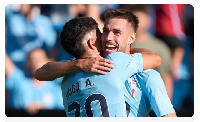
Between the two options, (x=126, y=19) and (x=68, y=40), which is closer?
(x=68, y=40)

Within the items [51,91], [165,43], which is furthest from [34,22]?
[165,43]

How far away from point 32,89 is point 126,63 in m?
4.65

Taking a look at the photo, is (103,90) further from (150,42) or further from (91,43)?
(150,42)

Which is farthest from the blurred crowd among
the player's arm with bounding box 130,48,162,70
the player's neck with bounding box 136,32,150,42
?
the player's arm with bounding box 130,48,162,70

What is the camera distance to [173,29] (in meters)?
7.85

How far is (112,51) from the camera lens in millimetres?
4012

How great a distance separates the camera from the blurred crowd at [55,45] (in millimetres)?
7793

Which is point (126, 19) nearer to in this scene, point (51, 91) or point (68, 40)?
point (68, 40)

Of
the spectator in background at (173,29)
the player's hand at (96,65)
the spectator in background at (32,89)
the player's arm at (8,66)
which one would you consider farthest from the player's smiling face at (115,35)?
the player's arm at (8,66)

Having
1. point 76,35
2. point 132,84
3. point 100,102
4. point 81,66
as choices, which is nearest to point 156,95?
point 132,84

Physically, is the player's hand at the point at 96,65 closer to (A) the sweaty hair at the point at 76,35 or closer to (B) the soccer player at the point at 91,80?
(B) the soccer player at the point at 91,80

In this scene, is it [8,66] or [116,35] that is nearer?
[116,35]

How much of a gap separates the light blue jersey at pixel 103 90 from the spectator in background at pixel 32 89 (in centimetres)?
433

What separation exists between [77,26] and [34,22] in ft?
14.7
